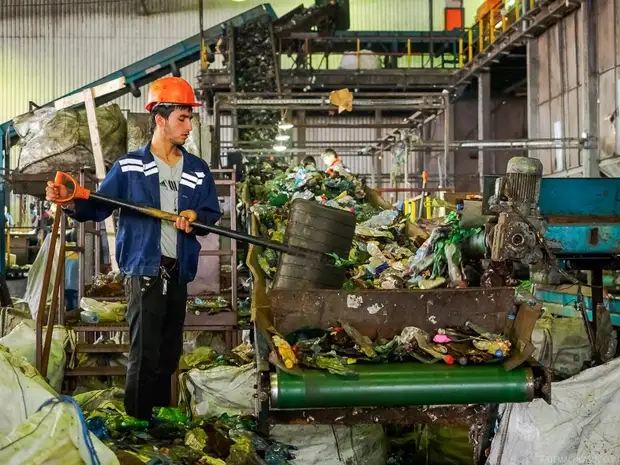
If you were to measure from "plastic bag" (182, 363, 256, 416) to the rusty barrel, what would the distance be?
0.62m

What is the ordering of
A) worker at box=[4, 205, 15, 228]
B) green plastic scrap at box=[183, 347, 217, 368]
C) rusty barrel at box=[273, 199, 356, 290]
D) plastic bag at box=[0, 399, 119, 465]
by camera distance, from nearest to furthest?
plastic bag at box=[0, 399, 119, 465], rusty barrel at box=[273, 199, 356, 290], green plastic scrap at box=[183, 347, 217, 368], worker at box=[4, 205, 15, 228]

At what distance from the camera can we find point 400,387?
3.06m

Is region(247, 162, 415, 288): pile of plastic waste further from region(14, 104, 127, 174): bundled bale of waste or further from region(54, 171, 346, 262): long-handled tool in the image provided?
A: region(14, 104, 127, 174): bundled bale of waste

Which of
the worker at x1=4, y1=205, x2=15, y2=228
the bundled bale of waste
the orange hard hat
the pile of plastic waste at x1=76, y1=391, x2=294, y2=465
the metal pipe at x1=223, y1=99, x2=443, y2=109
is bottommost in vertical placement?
the pile of plastic waste at x1=76, y1=391, x2=294, y2=465

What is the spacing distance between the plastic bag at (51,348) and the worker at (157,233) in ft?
3.70

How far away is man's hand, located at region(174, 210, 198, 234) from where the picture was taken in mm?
3803

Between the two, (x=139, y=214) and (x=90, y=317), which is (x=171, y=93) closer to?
(x=139, y=214)

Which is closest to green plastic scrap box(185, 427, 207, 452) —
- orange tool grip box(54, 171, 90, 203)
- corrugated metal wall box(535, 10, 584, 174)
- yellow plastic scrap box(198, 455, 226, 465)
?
yellow plastic scrap box(198, 455, 226, 465)

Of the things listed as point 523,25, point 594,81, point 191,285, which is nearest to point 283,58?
point 523,25

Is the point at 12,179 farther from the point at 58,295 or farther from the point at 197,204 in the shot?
the point at 197,204

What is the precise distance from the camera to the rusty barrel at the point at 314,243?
4.72 meters

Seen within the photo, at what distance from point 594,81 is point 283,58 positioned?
10207mm

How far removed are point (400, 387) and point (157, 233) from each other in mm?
→ 1580

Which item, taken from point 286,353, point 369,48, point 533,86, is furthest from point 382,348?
point 369,48
